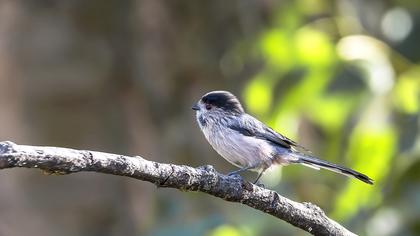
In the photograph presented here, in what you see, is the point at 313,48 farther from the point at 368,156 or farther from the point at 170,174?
the point at 170,174

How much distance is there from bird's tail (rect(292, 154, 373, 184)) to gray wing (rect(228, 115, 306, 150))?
0.08 metres

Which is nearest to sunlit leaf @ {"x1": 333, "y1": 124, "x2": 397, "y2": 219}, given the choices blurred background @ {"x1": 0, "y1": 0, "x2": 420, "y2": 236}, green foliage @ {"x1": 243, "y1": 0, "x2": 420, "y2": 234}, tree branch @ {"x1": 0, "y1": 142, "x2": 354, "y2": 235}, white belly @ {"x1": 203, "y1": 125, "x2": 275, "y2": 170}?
green foliage @ {"x1": 243, "y1": 0, "x2": 420, "y2": 234}

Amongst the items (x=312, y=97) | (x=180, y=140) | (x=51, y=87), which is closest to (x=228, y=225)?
(x=312, y=97)

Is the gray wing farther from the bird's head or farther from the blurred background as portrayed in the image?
the blurred background

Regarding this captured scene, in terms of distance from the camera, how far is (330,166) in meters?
2.79

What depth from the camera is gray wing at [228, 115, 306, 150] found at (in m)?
3.10

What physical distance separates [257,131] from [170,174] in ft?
4.95

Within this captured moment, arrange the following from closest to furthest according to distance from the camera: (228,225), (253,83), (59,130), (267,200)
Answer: (267,200) < (228,225) < (253,83) < (59,130)

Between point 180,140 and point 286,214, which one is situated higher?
point 286,214

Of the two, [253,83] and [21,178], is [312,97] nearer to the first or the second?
[253,83]

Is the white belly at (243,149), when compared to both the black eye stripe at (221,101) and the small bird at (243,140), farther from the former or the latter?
the black eye stripe at (221,101)

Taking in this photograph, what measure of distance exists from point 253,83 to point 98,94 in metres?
1.73

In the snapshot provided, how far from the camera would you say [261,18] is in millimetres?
5402

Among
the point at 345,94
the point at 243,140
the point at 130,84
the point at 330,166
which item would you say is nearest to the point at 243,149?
the point at 243,140
